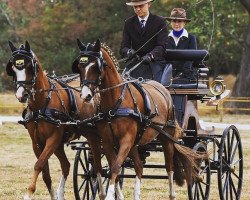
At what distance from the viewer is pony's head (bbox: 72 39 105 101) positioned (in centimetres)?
A: 939

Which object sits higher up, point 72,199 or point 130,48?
point 130,48

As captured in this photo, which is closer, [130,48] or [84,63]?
[84,63]

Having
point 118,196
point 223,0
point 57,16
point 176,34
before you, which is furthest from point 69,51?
point 118,196

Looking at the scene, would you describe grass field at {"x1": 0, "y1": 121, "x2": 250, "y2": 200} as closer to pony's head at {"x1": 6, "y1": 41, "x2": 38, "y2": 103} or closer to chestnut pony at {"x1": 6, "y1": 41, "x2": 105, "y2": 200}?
chestnut pony at {"x1": 6, "y1": 41, "x2": 105, "y2": 200}

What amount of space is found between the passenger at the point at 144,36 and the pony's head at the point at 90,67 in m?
1.76

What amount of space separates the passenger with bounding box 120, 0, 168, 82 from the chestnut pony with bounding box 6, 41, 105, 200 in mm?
1025

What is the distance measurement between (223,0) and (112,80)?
95.7 ft

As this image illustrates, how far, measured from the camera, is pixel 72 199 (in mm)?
12555

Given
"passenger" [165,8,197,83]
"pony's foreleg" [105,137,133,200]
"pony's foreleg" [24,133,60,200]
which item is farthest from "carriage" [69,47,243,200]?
"pony's foreleg" [105,137,133,200]

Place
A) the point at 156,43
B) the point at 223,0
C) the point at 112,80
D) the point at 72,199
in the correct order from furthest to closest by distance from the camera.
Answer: the point at 223,0 < the point at 72,199 < the point at 156,43 < the point at 112,80

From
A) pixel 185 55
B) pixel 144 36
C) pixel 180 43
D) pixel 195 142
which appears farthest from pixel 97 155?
pixel 180 43

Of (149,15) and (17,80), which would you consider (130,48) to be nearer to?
(149,15)

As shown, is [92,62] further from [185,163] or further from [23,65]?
[185,163]

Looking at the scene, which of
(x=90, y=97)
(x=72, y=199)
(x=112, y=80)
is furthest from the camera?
(x=72, y=199)
